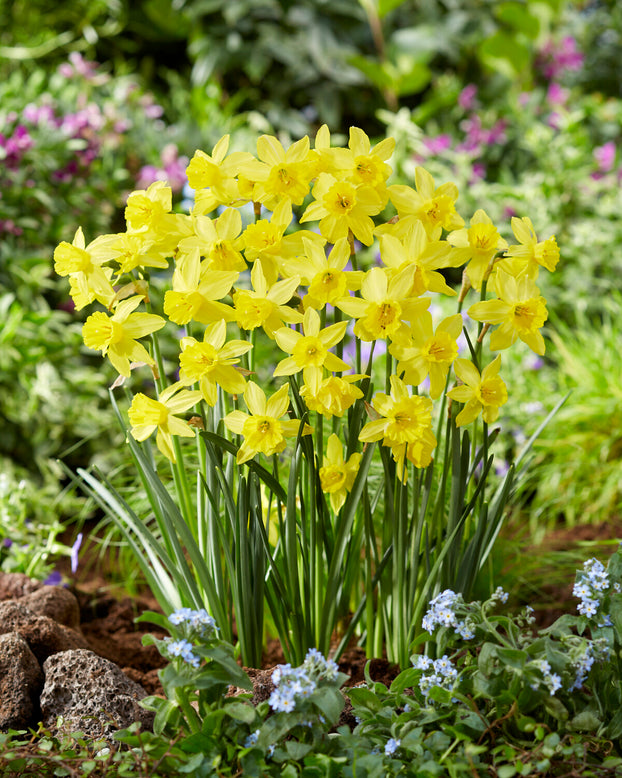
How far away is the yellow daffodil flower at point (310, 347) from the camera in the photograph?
1071mm

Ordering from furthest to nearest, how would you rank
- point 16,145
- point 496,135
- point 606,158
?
point 496,135, point 606,158, point 16,145

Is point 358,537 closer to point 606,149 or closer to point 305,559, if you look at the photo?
point 305,559

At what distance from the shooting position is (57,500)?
2.24m

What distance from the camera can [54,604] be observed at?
165 cm

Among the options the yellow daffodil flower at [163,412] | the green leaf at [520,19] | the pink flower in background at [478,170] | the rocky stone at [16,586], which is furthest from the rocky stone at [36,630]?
the green leaf at [520,19]

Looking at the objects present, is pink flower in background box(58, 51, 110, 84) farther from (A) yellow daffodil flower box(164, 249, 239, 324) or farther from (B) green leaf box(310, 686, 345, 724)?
(B) green leaf box(310, 686, 345, 724)

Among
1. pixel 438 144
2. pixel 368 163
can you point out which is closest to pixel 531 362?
pixel 438 144

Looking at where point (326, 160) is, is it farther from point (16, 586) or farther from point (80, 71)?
point (80, 71)

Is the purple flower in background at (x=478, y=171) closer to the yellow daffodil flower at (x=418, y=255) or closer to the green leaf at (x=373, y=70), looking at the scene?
the green leaf at (x=373, y=70)

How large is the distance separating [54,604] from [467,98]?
3.97m

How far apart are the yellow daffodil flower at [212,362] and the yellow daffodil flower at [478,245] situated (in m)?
0.38

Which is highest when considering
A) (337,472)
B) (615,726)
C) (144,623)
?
(337,472)

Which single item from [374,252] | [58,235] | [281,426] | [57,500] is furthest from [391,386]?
[374,252]

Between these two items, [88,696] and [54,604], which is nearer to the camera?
[88,696]
